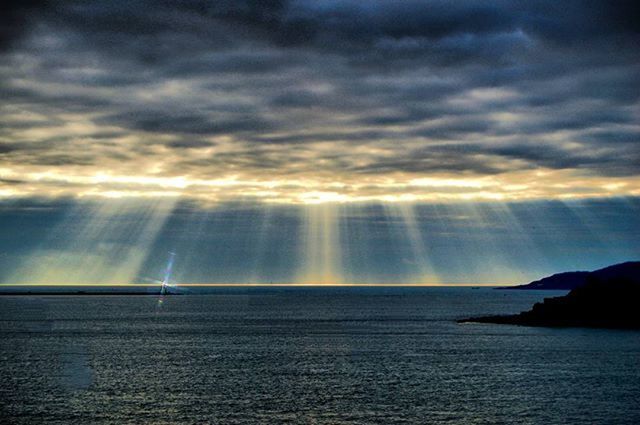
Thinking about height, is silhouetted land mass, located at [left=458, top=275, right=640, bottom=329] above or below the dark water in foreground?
above

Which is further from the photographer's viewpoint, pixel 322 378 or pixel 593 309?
pixel 593 309

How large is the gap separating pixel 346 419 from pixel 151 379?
30.7 m

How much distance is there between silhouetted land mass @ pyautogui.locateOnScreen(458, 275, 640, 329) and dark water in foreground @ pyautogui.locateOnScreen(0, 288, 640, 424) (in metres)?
29.8

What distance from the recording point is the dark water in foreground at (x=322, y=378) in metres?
62.4

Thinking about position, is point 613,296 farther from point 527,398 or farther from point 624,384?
point 527,398

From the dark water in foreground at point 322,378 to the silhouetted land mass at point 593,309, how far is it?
29.8m

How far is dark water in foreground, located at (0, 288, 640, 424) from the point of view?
205ft

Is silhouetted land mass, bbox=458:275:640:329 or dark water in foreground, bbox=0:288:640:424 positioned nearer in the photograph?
dark water in foreground, bbox=0:288:640:424

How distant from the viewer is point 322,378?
8362cm

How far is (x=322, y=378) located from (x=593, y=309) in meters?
114

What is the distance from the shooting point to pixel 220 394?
72.5 metres

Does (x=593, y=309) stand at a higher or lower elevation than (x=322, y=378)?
higher

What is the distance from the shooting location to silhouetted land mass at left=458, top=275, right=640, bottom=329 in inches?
6708

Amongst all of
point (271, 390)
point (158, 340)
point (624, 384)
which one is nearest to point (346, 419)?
point (271, 390)
